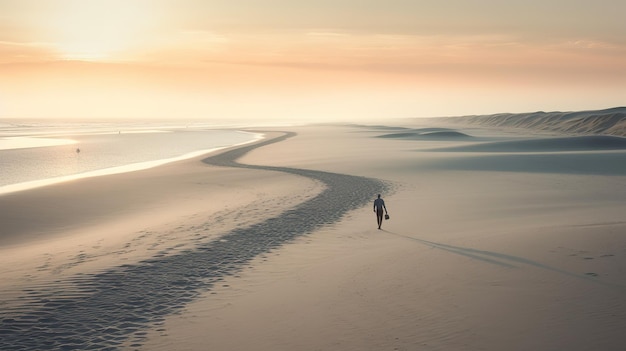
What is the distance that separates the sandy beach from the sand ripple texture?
51 mm

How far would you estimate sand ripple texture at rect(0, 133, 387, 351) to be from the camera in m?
10.3

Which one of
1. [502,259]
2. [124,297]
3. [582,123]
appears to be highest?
[582,123]

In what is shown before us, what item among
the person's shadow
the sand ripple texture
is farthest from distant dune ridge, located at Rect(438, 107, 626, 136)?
the sand ripple texture

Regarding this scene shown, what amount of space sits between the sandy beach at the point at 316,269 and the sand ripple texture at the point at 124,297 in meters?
0.05

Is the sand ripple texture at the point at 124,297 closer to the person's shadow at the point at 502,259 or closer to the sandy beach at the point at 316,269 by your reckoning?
the sandy beach at the point at 316,269

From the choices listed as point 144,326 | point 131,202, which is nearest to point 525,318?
point 144,326

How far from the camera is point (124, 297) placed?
41.3ft

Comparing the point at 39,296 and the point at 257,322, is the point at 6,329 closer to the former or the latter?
the point at 39,296

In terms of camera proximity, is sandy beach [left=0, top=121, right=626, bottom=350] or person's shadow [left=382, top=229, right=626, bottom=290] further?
person's shadow [left=382, top=229, right=626, bottom=290]

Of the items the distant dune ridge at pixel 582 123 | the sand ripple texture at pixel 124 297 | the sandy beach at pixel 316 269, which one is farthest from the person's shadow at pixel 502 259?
the distant dune ridge at pixel 582 123

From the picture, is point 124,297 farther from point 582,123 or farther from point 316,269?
point 582,123

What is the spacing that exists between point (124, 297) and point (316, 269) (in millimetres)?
4983

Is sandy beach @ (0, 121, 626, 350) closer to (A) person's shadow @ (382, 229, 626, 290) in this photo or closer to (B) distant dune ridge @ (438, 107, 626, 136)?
(A) person's shadow @ (382, 229, 626, 290)

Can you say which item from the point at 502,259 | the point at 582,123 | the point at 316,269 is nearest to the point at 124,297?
the point at 316,269
